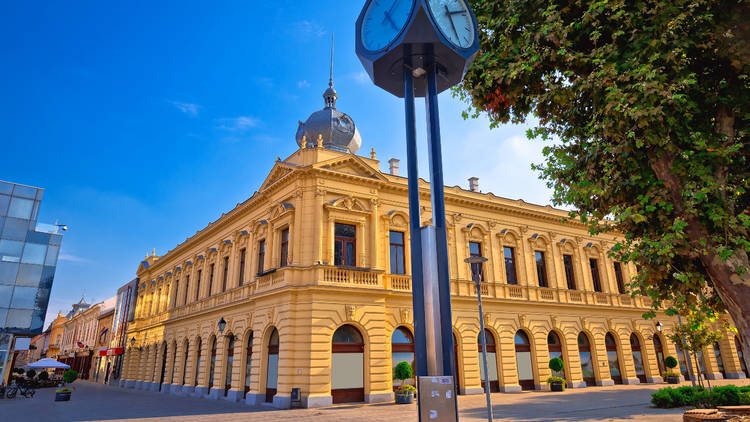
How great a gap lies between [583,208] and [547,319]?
64.2 ft

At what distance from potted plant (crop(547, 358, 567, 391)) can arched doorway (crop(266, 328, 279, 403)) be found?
1471 centimetres

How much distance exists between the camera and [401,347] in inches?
873

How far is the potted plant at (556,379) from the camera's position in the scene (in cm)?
2492

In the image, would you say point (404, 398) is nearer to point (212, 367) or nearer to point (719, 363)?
point (212, 367)

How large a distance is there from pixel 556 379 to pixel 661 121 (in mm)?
21330

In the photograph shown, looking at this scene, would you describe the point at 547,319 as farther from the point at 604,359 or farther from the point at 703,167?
the point at 703,167

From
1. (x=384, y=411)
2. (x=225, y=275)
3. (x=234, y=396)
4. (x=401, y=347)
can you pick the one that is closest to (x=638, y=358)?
(x=401, y=347)

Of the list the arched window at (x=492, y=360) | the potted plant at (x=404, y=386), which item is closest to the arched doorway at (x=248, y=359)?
the potted plant at (x=404, y=386)

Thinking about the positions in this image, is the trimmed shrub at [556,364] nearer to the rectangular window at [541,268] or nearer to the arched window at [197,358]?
the rectangular window at [541,268]

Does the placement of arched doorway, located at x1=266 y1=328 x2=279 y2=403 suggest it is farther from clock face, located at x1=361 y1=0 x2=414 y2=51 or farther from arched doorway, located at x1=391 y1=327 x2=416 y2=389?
clock face, located at x1=361 y1=0 x2=414 y2=51

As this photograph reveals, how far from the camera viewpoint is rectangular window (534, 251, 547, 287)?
93.4 feet

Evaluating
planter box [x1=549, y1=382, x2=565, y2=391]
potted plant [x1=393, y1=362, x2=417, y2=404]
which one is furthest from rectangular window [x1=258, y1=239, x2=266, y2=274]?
planter box [x1=549, y1=382, x2=565, y2=391]

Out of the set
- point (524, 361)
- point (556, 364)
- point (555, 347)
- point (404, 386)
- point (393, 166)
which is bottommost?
point (404, 386)

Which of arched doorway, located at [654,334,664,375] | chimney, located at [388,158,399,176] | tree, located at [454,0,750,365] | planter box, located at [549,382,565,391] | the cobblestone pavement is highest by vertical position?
chimney, located at [388,158,399,176]
